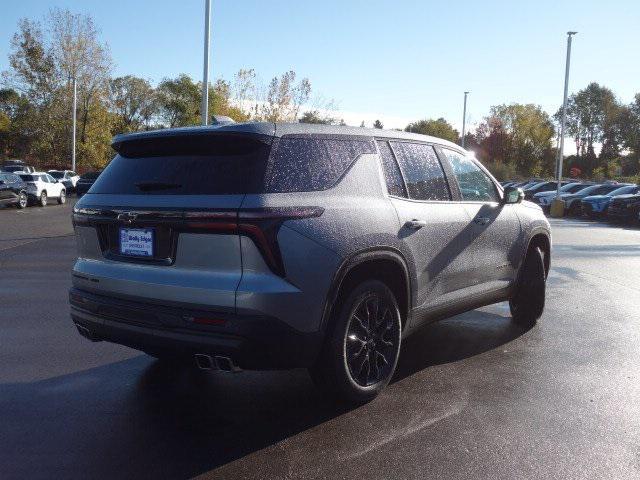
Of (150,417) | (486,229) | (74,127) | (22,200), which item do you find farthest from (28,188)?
(150,417)

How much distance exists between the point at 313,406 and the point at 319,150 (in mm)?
1676

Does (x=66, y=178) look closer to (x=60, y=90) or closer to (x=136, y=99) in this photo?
(x=60, y=90)

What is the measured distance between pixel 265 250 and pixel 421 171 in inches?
Answer: 72.9

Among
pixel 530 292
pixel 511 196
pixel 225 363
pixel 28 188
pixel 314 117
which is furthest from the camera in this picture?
pixel 314 117

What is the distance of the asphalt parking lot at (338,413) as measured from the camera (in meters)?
3.58

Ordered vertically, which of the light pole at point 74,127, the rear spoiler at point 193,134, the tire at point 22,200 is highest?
the light pole at point 74,127

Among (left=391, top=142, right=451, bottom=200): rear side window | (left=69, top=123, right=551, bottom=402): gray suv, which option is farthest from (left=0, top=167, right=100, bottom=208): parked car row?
(left=69, top=123, right=551, bottom=402): gray suv

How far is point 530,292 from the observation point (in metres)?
6.89

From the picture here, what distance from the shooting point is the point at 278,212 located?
3734 mm

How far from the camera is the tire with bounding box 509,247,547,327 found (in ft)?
22.2

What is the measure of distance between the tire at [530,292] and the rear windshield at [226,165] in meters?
3.09

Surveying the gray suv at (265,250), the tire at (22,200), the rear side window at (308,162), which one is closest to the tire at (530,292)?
the gray suv at (265,250)

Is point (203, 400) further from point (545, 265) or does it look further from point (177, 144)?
point (545, 265)

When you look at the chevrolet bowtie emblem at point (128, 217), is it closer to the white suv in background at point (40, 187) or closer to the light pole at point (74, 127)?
the white suv in background at point (40, 187)
